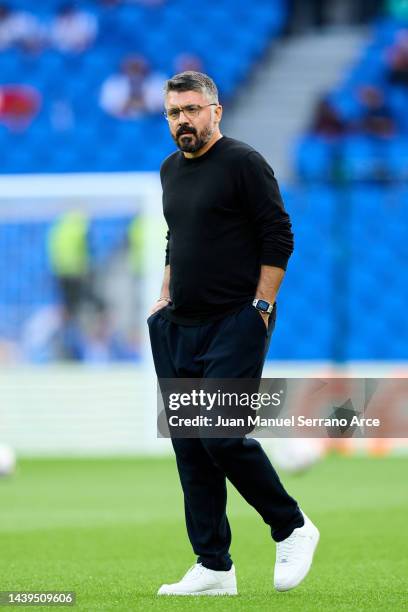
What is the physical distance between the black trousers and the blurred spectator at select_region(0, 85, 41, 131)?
13505 mm

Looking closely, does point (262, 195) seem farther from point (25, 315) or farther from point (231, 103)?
point (231, 103)

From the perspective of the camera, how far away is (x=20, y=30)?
65.6ft

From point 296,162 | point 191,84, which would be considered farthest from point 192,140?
point 296,162

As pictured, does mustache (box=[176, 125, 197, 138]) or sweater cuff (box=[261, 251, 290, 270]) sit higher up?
mustache (box=[176, 125, 197, 138])

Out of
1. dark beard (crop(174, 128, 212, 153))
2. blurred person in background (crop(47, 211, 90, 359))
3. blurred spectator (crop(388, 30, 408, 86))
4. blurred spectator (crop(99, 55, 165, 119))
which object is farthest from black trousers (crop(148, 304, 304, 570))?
blurred spectator (crop(388, 30, 408, 86))

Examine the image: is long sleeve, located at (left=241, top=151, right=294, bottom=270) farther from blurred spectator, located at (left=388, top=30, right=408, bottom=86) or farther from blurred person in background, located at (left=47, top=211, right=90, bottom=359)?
blurred spectator, located at (left=388, top=30, right=408, bottom=86)

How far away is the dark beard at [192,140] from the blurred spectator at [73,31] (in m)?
14.6

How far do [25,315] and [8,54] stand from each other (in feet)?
21.2

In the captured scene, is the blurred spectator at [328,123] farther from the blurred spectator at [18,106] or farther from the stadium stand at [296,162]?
the blurred spectator at [18,106]

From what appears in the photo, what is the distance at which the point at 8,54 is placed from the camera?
19719 mm

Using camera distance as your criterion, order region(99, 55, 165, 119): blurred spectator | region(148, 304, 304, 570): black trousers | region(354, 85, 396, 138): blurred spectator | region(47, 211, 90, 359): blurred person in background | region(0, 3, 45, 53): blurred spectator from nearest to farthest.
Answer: region(148, 304, 304, 570): black trousers < region(47, 211, 90, 359): blurred person in background < region(354, 85, 396, 138): blurred spectator < region(99, 55, 165, 119): blurred spectator < region(0, 3, 45, 53): blurred spectator

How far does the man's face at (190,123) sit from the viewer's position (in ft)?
17.3

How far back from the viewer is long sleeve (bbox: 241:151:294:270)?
527 centimetres

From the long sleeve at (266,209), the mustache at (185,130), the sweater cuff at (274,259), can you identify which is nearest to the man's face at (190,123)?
the mustache at (185,130)
